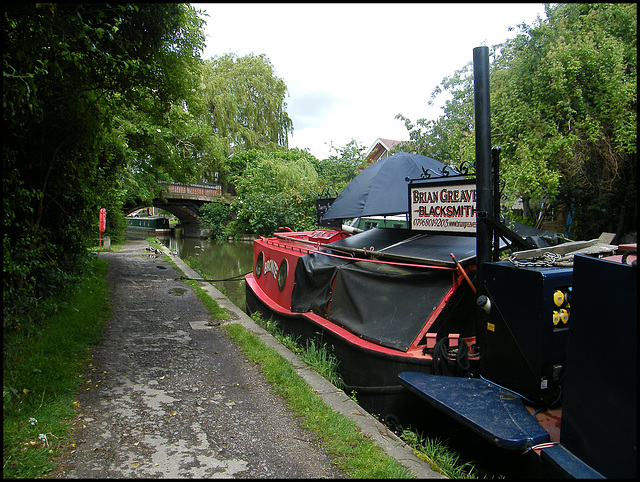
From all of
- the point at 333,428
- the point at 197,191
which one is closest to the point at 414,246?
the point at 333,428

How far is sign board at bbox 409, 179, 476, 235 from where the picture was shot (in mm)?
4883

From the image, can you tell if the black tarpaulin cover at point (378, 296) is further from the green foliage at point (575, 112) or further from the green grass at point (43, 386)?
the green foliage at point (575, 112)

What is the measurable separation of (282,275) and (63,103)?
4.11 m

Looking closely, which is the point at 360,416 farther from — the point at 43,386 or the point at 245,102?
the point at 245,102

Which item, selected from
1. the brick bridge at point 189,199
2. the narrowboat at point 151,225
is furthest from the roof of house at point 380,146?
the narrowboat at point 151,225

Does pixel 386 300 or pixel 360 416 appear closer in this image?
pixel 360 416

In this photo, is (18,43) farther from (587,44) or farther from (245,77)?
(245,77)

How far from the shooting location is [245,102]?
111 ft

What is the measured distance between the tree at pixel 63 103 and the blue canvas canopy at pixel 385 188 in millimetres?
3084

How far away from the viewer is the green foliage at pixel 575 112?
38.1 feet

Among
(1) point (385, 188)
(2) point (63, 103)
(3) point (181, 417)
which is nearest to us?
(3) point (181, 417)

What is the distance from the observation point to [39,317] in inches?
212

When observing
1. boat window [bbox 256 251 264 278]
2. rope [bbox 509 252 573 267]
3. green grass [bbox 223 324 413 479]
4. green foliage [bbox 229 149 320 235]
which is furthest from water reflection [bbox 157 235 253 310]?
rope [bbox 509 252 573 267]

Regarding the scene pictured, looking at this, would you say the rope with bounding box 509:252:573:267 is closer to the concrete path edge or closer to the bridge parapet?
the concrete path edge
